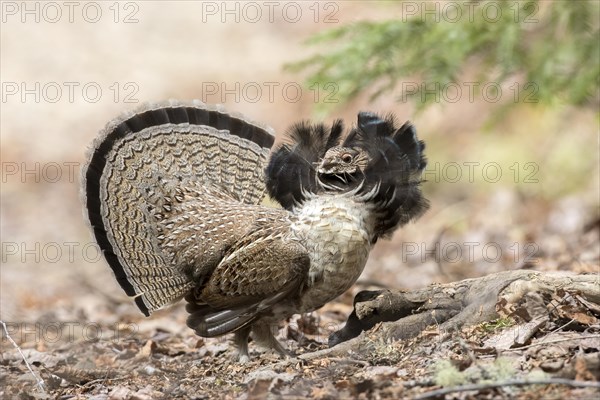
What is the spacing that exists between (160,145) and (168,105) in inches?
13.3

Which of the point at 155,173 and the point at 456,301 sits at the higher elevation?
the point at 155,173

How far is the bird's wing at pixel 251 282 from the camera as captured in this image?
226 inches

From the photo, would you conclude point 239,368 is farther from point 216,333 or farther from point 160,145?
point 160,145

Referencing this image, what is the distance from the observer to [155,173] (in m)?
6.57

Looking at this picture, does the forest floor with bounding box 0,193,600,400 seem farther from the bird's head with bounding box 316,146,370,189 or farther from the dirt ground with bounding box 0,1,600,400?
Result: the bird's head with bounding box 316,146,370,189

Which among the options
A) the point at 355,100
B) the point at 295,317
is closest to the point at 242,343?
the point at 295,317

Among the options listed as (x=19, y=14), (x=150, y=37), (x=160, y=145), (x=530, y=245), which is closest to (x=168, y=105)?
(x=160, y=145)

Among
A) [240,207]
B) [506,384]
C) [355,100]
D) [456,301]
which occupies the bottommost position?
[506,384]

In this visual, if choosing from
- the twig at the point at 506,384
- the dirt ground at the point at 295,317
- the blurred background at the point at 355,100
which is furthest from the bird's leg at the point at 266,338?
the twig at the point at 506,384

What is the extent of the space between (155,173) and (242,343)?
156 cm

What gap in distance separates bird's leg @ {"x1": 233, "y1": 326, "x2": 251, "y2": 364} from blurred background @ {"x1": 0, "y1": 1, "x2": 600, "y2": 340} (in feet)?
5.40

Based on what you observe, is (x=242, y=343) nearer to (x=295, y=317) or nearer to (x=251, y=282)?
(x=251, y=282)

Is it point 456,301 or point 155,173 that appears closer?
point 456,301

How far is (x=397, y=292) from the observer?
18.6ft
